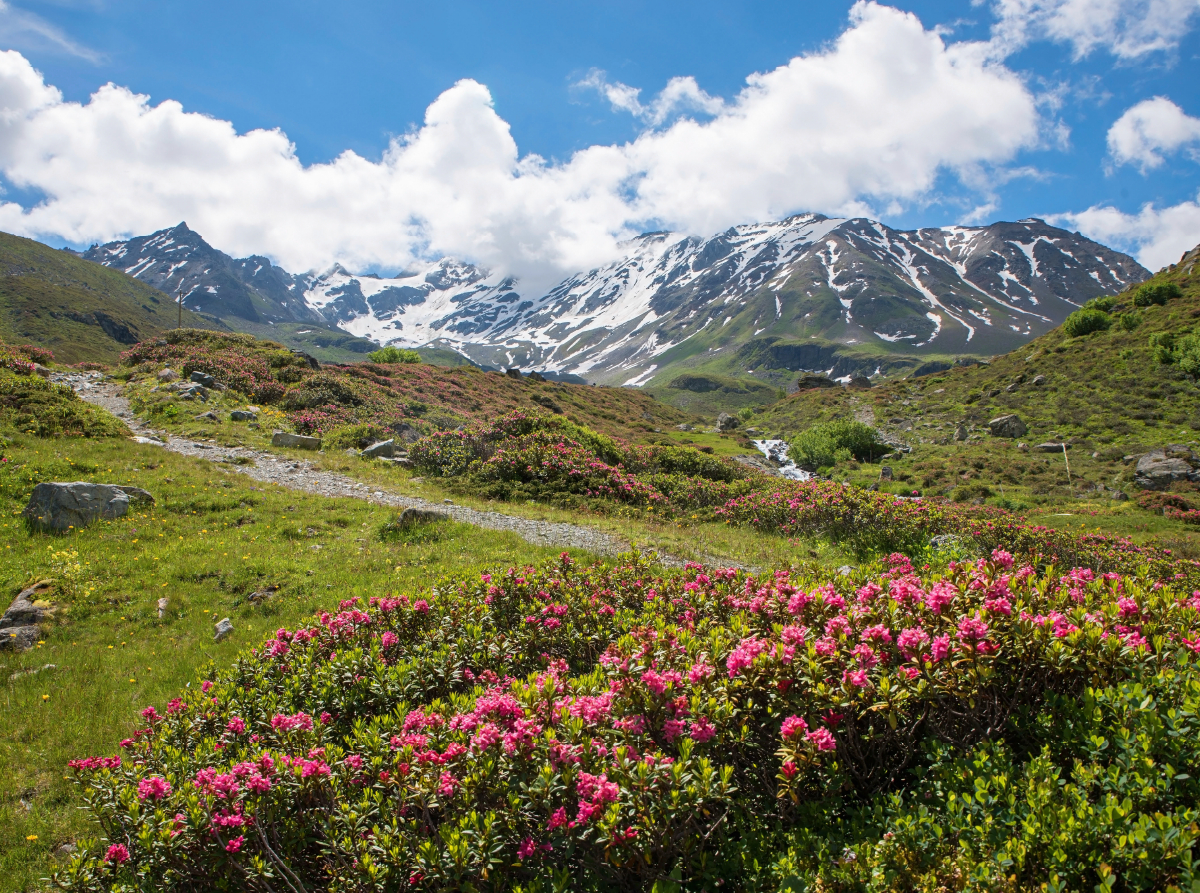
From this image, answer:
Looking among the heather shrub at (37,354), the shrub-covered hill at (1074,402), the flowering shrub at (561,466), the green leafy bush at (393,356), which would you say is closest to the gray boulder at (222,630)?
the flowering shrub at (561,466)

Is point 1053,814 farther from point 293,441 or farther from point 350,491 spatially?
point 293,441

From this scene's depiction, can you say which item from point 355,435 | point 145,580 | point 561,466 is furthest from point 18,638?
point 355,435

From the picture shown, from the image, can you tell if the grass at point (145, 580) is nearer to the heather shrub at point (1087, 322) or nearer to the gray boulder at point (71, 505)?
the gray boulder at point (71, 505)

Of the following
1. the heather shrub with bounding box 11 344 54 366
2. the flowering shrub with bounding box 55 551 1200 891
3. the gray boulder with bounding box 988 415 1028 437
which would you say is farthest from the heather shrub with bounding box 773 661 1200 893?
the gray boulder with bounding box 988 415 1028 437

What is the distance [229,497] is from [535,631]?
1343 cm

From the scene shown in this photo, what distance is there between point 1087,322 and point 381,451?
7529 cm

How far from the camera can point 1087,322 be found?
60.7 m

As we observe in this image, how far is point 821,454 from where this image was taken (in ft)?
183

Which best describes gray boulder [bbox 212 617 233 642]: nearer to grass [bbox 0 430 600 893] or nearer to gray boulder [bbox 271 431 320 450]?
grass [bbox 0 430 600 893]

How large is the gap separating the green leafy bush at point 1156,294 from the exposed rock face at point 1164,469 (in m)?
38.0

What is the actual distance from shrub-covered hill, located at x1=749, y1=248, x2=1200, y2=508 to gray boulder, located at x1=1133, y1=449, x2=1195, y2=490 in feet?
3.70

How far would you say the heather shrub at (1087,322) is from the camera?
59.8 m

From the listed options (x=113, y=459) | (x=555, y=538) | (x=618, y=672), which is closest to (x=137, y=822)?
(x=618, y=672)

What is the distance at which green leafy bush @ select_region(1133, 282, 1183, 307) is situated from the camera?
58.1 m
